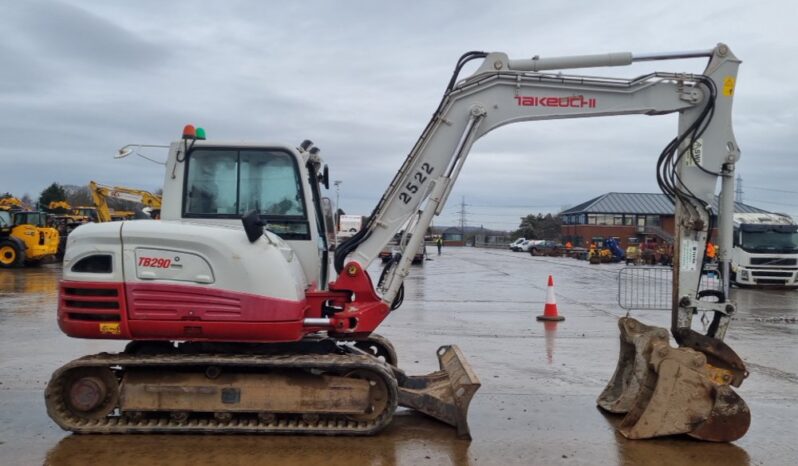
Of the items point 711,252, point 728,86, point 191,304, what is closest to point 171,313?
point 191,304

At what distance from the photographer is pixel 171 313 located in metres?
5.79

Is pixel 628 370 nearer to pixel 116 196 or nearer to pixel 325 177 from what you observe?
pixel 325 177

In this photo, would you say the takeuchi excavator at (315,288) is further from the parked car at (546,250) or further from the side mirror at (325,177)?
the parked car at (546,250)

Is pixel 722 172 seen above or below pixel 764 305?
above

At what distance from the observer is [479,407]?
7055 millimetres

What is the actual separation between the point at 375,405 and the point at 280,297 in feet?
4.24

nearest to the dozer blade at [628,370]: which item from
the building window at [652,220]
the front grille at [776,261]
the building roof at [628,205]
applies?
the front grille at [776,261]

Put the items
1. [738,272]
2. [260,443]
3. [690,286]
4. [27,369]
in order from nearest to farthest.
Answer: [260,443] → [690,286] → [27,369] → [738,272]

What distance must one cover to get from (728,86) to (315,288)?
4.53m

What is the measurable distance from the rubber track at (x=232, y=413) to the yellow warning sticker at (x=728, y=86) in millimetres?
4264

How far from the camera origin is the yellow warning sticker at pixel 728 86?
6.65m

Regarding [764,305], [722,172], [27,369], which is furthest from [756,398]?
[764,305]

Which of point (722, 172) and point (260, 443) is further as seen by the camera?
point (722, 172)

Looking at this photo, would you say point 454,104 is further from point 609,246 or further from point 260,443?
point 609,246
